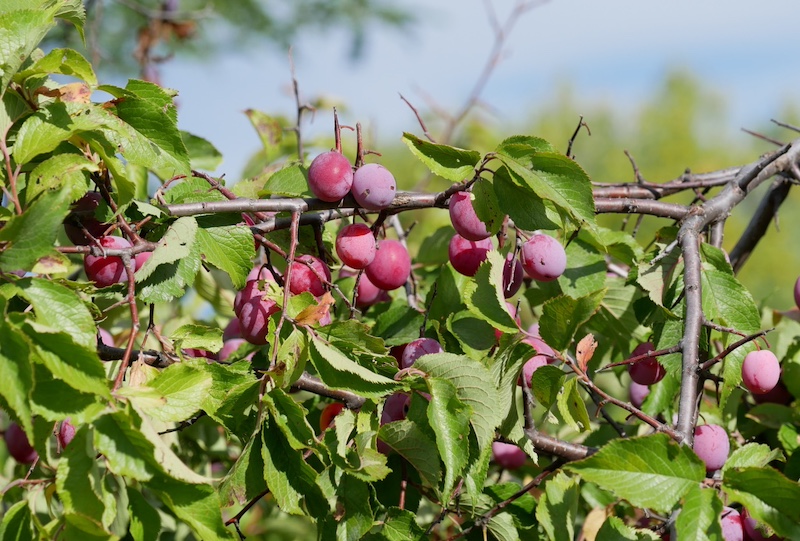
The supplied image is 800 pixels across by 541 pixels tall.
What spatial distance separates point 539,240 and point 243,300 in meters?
0.35

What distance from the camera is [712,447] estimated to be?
2.75 feet

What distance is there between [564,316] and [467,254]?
175 millimetres

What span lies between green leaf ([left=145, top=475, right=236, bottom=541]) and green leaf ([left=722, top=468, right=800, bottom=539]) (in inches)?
17.2

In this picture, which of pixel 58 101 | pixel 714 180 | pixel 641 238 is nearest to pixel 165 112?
pixel 58 101

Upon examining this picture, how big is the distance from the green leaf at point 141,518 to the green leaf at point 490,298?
358 mm

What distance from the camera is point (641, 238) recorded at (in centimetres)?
962

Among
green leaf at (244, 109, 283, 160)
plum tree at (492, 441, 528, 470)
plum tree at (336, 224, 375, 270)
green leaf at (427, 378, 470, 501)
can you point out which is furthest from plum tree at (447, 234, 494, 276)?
green leaf at (244, 109, 283, 160)

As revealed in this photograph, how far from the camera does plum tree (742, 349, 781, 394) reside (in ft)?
2.83

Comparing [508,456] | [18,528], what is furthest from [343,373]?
[508,456]

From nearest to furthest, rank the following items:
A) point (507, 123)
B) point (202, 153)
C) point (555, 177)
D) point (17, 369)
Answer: point (17, 369)
point (555, 177)
point (202, 153)
point (507, 123)

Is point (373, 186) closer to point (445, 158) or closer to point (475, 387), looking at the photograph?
point (445, 158)

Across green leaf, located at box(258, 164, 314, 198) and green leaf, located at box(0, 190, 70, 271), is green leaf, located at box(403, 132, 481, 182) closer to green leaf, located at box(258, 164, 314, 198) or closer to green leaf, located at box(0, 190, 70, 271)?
green leaf, located at box(258, 164, 314, 198)

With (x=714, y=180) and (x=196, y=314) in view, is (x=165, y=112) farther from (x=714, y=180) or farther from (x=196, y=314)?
(x=196, y=314)

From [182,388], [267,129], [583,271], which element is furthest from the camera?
[267,129]
